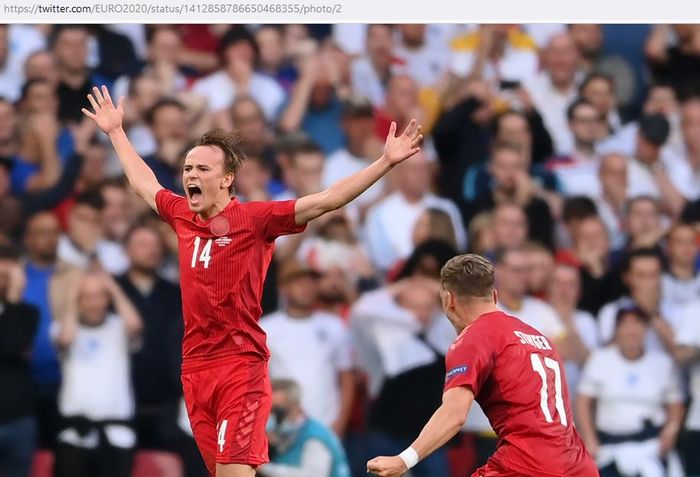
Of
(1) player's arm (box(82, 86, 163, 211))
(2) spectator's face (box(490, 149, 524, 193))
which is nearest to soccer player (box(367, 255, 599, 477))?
(1) player's arm (box(82, 86, 163, 211))

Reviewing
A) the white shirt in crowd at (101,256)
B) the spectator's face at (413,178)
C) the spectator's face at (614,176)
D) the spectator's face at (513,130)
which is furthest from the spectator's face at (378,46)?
the white shirt in crowd at (101,256)

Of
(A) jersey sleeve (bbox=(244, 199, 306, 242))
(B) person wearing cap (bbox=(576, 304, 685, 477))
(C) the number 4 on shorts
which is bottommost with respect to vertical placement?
(B) person wearing cap (bbox=(576, 304, 685, 477))

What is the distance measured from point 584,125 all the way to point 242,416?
5.83m

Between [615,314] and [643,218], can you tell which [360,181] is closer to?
[615,314]

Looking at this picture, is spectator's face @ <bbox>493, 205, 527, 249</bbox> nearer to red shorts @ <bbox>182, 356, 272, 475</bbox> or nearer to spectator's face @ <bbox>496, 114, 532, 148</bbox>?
spectator's face @ <bbox>496, 114, 532, 148</bbox>

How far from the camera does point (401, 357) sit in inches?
406

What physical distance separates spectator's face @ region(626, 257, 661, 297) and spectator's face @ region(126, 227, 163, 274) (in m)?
3.86

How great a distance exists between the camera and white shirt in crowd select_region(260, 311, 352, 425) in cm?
1027

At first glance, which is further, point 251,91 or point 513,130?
point 251,91

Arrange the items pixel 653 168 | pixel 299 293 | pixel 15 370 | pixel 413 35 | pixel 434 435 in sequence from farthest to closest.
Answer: pixel 413 35
pixel 653 168
pixel 299 293
pixel 15 370
pixel 434 435

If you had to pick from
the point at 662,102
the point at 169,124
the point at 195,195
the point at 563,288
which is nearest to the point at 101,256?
the point at 169,124

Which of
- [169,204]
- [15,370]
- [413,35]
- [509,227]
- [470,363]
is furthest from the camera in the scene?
[413,35]
